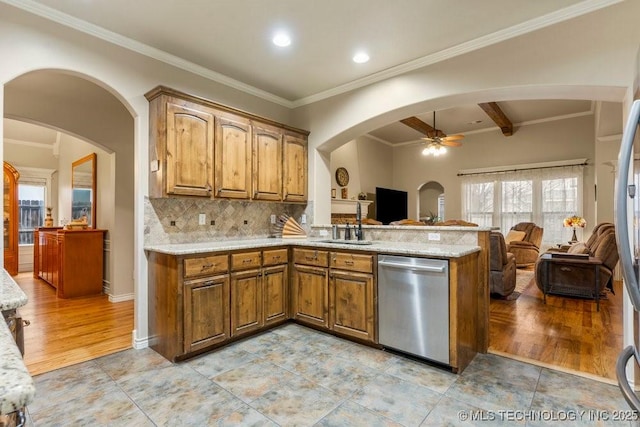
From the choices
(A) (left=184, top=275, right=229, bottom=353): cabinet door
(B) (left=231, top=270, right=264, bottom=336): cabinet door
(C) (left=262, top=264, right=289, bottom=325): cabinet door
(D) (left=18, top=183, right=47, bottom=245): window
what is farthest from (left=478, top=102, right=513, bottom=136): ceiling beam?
(D) (left=18, top=183, right=47, bottom=245): window

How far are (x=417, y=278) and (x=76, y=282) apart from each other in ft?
16.1

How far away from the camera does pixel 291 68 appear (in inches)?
144

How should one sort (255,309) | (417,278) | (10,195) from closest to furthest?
(417,278), (255,309), (10,195)

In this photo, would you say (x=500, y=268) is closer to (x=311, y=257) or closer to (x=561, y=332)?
(x=561, y=332)

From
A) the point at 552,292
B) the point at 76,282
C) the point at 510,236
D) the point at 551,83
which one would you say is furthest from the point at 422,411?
the point at 510,236

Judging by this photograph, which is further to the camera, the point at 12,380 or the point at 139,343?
the point at 139,343

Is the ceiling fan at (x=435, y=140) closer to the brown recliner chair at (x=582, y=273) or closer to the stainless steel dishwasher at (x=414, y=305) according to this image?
the brown recliner chair at (x=582, y=273)

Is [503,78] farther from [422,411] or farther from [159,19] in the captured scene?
[159,19]

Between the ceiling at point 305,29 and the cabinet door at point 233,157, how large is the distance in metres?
0.66

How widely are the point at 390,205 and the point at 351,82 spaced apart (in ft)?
17.2

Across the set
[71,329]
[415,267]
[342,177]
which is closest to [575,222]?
[342,177]

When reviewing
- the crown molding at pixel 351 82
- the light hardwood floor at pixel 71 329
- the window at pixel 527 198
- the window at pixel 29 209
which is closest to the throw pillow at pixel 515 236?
the window at pixel 527 198

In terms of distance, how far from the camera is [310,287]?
3.50m

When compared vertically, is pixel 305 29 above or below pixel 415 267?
above
